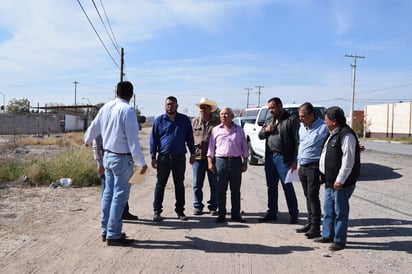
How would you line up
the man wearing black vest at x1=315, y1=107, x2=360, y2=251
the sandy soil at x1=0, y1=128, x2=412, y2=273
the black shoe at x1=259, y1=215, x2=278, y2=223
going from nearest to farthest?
the sandy soil at x1=0, y1=128, x2=412, y2=273
the man wearing black vest at x1=315, y1=107, x2=360, y2=251
the black shoe at x1=259, y1=215, x2=278, y2=223

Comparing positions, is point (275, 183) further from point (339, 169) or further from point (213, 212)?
point (339, 169)

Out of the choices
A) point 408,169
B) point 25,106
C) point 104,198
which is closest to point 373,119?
point 408,169

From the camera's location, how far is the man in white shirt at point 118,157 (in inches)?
214

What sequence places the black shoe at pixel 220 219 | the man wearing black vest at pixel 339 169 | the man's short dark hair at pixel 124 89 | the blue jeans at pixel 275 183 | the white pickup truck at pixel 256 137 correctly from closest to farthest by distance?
the man wearing black vest at pixel 339 169
the man's short dark hair at pixel 124 89
the blue jeans at pixel 275 183
the black shoe at pixel 220 219
the white pickup truck at pixel 256 137

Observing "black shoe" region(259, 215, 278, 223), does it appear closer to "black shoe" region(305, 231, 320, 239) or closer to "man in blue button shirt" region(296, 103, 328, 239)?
"man in blue button shirt" region(296, 103, 328, 239)

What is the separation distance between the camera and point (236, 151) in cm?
697

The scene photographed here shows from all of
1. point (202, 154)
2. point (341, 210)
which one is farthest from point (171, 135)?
point (341, 210)

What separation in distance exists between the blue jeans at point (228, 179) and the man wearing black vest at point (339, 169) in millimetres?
1698

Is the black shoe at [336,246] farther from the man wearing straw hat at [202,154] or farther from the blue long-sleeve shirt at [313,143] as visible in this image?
the man wearing straw hat at [202,154]

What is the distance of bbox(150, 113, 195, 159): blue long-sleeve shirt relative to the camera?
275 inches

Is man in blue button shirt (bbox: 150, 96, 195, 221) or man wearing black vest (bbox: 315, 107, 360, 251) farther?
man in blue button shirt (bbox: 150, 96, 195, 221)

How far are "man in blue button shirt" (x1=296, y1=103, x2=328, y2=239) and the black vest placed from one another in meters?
0.53

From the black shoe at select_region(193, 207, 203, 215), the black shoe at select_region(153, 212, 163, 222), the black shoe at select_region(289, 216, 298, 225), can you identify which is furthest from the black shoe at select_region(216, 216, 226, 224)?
the black shoe at select_region(289, 216, 298, 225)

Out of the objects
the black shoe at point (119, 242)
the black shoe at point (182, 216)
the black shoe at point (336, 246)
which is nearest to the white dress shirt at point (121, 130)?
the black shoe at point (119, 242)
